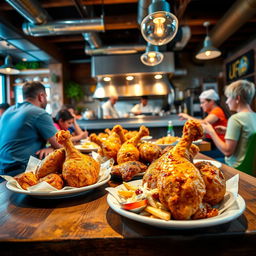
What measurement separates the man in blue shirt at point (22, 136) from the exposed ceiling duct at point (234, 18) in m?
3.81

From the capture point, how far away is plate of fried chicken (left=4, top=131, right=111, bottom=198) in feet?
2.19

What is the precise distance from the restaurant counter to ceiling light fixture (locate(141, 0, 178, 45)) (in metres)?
2.65

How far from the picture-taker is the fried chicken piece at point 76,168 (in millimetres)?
710

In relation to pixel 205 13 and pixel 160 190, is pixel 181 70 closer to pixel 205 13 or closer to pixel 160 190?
pixel 205 13

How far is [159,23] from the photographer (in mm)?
2092

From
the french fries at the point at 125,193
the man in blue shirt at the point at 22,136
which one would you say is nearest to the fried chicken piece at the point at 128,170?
the french fries at the point at 125,193

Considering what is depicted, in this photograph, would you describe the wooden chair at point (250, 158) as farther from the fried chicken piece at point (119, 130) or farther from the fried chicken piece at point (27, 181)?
the fried chicken piece at point (27, 181)

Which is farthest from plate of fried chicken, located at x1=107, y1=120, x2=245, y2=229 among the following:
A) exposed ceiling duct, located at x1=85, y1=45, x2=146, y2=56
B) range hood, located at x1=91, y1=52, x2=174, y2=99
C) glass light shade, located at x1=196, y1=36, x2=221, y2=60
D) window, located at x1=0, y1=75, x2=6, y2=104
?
window, located at x1=0, y1=75, x2=6, y2=104

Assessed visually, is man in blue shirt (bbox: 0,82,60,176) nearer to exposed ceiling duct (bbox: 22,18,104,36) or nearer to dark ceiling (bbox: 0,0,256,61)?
exposed ceiling duct (bbox: 22,18,104,36)

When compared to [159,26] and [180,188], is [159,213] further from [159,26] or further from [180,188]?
[159,26]

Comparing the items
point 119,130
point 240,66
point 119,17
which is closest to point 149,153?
point 119,130

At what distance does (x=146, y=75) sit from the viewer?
20.7ft

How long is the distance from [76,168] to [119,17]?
4894 mm

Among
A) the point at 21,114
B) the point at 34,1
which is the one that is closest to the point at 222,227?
the point at 21,114
